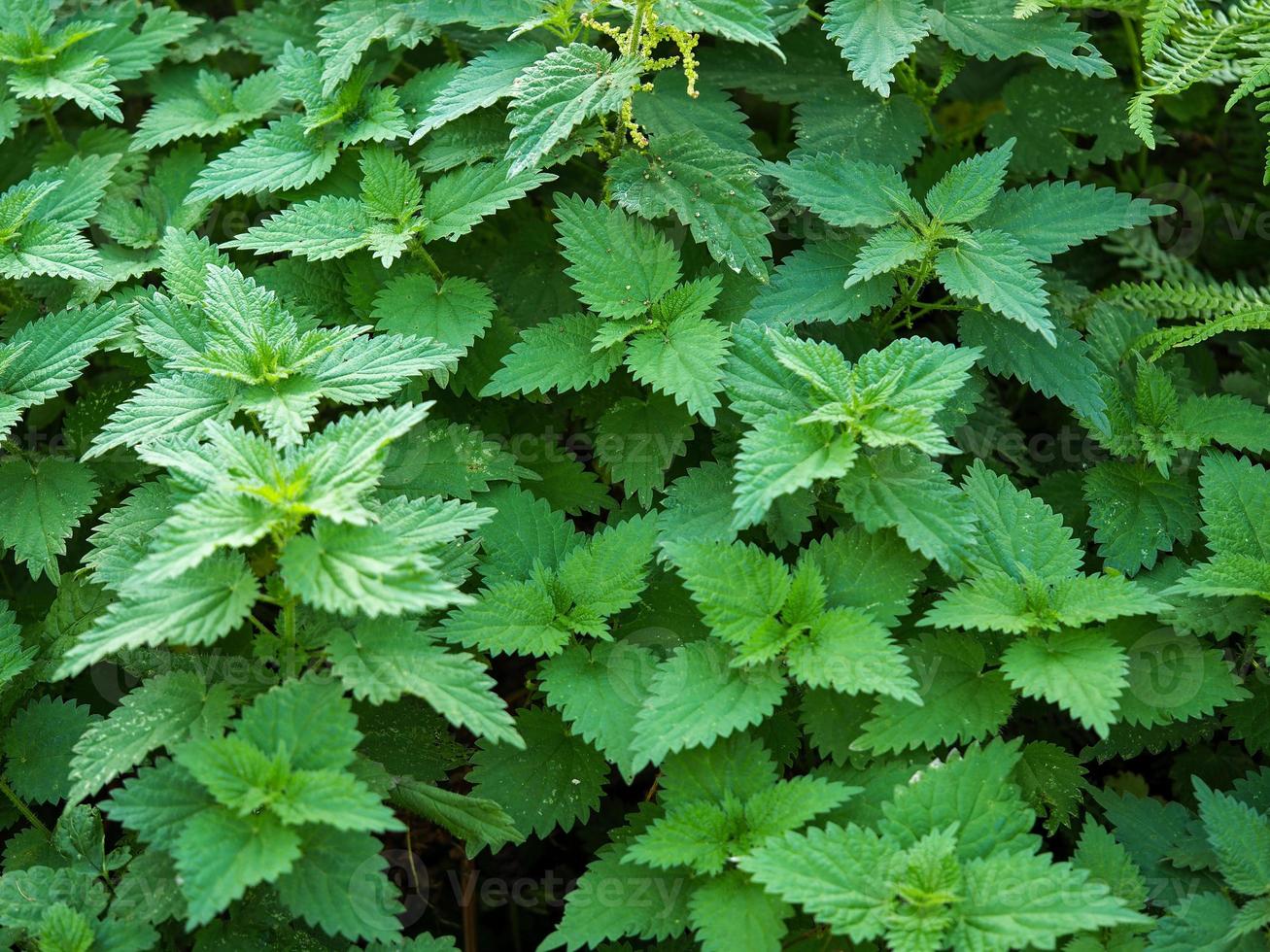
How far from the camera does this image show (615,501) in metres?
2.81

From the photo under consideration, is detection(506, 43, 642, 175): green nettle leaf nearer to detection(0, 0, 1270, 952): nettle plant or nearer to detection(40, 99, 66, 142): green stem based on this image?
detection(0, 0, 1270, 952): nettle plant

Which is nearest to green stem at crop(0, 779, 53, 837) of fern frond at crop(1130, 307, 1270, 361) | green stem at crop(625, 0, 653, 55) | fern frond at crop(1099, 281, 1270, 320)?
green stem at crop(625, 0, 653, 55)

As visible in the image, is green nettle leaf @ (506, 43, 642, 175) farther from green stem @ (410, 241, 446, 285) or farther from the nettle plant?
green stem @ (410, 241, 446, 285)

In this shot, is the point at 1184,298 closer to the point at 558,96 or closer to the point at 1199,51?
the point at 1199,51

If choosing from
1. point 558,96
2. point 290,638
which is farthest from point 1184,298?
point 290,638

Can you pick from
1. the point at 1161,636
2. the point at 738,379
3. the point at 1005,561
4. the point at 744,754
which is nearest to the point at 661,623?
the point at 744,754

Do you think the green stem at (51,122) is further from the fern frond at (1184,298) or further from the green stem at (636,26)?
the fern frond at (1184,298)

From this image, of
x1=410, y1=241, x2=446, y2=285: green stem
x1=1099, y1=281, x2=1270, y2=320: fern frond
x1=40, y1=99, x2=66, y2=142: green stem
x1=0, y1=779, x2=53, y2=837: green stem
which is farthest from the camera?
x1=40, y1=99, x2=66, y2=142: green stem

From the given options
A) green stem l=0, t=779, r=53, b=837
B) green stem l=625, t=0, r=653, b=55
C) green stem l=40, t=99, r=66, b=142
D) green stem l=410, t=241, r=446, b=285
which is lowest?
green stem l=0, t=779, r=53, b=837

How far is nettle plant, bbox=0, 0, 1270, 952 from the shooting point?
6.77 feet

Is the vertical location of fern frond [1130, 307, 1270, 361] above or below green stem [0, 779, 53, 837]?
above

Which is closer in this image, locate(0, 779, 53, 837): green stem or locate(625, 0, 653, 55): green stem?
locate(0, 779, 53, 837): green stem

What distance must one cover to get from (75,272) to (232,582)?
3.57 ft

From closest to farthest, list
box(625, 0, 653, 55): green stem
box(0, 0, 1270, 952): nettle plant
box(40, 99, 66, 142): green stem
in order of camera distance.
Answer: box(0, 0, 1270, 952): nettle plant → box(625, 0, 653, 55): green stem → box(40, 99, 66, 142): green stem
